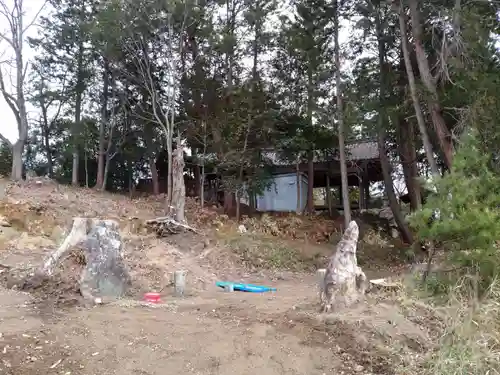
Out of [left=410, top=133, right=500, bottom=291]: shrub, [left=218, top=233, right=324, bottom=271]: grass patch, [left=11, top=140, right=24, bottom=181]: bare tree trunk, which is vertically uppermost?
[left=11, top=140, right=24, bottom=181]: bare tree trunk

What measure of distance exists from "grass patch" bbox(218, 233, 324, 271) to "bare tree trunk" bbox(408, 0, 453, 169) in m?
4.23

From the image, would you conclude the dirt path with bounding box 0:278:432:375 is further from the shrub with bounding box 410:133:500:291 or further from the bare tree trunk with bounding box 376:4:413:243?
the bare tree trunk with bounding box 376:4:413:243

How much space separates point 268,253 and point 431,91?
210 inches

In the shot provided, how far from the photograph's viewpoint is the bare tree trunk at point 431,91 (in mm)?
10211

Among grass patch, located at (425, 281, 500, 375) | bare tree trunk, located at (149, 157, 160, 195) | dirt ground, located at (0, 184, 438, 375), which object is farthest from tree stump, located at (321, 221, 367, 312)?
bare tree trunk, located at (149, 157, 160, 195)

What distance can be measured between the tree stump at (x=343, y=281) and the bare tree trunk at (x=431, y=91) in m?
5.00

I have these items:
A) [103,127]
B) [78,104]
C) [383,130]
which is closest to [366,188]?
[383,130]

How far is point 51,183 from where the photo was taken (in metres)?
15.4

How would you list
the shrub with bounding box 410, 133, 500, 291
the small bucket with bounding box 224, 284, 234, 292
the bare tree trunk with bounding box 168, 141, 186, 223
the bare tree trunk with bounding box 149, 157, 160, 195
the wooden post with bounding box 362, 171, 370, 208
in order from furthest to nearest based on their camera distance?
the wooden post with bounding box 362, 171, 370, 208 → the bare tree trunk with bounding box 149, 157, 160, 195 → the bare tree trunk with bounding box 168, 141, 186, 223 → the small bucket with bounding box 224, 284, 234, 292 → the shrub with bounding box 410, 133, 500, 291

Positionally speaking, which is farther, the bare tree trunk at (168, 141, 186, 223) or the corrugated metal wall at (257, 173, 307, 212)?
the corrugated metal wall at (257, 173, 307, 212)

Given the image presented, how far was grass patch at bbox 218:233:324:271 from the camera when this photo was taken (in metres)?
11.5

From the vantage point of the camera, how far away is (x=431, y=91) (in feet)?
33.7

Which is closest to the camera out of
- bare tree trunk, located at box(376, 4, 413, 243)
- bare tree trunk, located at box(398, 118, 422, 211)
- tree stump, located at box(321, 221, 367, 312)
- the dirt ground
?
the dirt ground

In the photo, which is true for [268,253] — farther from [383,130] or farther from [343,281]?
[343,281]
